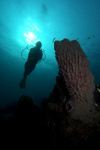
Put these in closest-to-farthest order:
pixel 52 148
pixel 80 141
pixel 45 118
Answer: pixel 52 148 → pixel 80 141 → pixel 45 118

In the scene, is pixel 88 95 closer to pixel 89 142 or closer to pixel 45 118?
pixel 89 142

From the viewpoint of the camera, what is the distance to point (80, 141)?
5.84 ft

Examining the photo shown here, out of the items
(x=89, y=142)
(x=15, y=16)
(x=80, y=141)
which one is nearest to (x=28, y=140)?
(x=80, y=141)

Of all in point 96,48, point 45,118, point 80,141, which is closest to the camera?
point 80,141

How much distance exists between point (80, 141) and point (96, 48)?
81.0ft

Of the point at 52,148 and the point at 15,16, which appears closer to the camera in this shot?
the point at 52,148

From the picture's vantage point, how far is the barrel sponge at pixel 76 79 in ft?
8.23

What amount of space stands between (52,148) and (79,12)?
1671 centimetres

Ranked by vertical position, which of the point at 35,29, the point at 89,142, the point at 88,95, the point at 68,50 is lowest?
the point at 89,142

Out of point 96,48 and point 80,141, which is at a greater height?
Result: point 96,48

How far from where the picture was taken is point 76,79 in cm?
257

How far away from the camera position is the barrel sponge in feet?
8.23

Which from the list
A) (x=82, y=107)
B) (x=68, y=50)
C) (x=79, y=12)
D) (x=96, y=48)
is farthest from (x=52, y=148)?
(x=96, y=48)

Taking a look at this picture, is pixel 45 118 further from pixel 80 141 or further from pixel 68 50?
pixel 68 50
